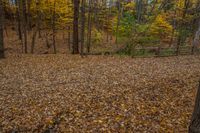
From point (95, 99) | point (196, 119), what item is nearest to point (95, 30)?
point (95, 99)

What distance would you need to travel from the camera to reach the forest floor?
5965 millimetres

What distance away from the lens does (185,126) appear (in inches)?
233

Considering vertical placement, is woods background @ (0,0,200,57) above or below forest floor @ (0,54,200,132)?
above

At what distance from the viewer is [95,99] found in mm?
7656

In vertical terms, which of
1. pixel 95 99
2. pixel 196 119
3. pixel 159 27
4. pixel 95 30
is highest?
pixel 159 27

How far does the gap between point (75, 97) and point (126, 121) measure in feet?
7.79

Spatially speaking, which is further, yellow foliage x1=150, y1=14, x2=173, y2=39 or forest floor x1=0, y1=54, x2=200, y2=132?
yellow foliage x1=150, y1=14, x2=173, y2=39

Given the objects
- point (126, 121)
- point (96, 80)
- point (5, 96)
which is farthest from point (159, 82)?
point (5, 96)

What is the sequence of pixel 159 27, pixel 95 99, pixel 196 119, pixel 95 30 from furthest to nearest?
pixel 95 30, pixel 159 27, pixel 95 99, pixel 196 119

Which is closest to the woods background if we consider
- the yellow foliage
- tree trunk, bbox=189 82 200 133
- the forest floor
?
the yellow foliage

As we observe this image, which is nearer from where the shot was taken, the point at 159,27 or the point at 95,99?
the point at 95,99

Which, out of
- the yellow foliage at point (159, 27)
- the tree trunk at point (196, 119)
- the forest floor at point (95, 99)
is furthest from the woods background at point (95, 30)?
the tree trunk at point (196, 119)

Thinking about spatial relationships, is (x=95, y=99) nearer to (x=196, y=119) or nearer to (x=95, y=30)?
(x=196, y=119)

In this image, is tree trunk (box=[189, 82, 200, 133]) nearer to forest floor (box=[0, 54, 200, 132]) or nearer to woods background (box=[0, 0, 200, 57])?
forest floor (box=[0, 54, 200, 132])
